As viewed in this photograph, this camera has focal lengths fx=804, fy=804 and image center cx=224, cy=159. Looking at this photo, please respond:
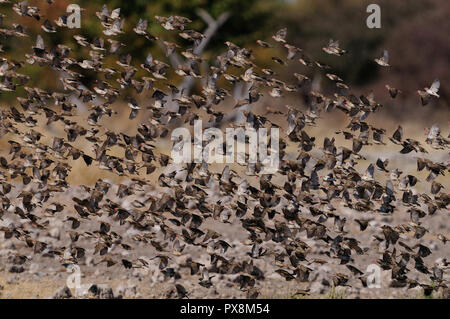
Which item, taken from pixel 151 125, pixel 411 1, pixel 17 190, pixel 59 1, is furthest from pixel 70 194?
pixel 411 1

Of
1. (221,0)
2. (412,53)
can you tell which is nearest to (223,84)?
(221,0)

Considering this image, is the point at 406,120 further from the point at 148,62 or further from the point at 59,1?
the point at 148,62

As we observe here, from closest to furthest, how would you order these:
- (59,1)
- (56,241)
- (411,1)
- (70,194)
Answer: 1. (56,241)
2. (70,194)
3. (59,1)
4. (411,1)

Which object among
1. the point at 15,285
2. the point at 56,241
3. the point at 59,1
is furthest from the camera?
the point at 59,1

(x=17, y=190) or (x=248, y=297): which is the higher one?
(x=17, y=190)

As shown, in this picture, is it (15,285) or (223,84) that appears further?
(223,84)

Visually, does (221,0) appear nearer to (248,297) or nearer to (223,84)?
(223,84)

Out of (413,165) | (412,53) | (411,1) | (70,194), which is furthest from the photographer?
(411,1)

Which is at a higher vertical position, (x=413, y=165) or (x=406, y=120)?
(x=406, y=120)

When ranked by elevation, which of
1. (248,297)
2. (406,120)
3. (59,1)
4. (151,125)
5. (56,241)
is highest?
(59,1)
